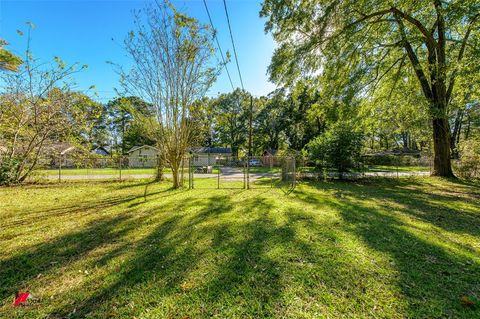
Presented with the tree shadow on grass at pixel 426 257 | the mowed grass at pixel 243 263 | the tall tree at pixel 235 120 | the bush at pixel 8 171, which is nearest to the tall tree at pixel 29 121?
the bush at pixel 8 171

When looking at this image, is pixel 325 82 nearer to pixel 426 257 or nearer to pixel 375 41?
pixel 375 41

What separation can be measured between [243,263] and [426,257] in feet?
8.51

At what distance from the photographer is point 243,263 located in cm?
282

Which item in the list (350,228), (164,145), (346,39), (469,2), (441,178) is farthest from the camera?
(441,178)

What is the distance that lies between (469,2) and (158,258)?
11.1 metres

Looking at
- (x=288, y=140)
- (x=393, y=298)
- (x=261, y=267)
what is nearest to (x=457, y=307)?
(x=393, y=298)

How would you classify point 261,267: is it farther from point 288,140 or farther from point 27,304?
point 288,140

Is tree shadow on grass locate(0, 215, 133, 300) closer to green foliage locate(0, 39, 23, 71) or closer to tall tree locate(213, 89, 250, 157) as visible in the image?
green foliage locate(0, 39, 23, 71)

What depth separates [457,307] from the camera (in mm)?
1995

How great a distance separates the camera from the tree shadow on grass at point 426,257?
2055 millimetres

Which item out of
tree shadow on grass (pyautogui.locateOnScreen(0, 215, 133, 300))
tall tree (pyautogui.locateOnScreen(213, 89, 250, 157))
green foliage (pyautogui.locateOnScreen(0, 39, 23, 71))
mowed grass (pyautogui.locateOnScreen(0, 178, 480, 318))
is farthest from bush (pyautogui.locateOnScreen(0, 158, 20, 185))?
Result: tall tree (pyautogui.locateOnScreen(213, 89, 250, 157))

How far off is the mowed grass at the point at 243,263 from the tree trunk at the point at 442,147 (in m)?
8.94

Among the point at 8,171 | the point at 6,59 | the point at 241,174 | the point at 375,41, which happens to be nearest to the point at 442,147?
the point at 375,41

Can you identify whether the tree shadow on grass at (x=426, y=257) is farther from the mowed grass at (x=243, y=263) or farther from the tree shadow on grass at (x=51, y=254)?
the tree shadow on grass at (x=51, y=254)
